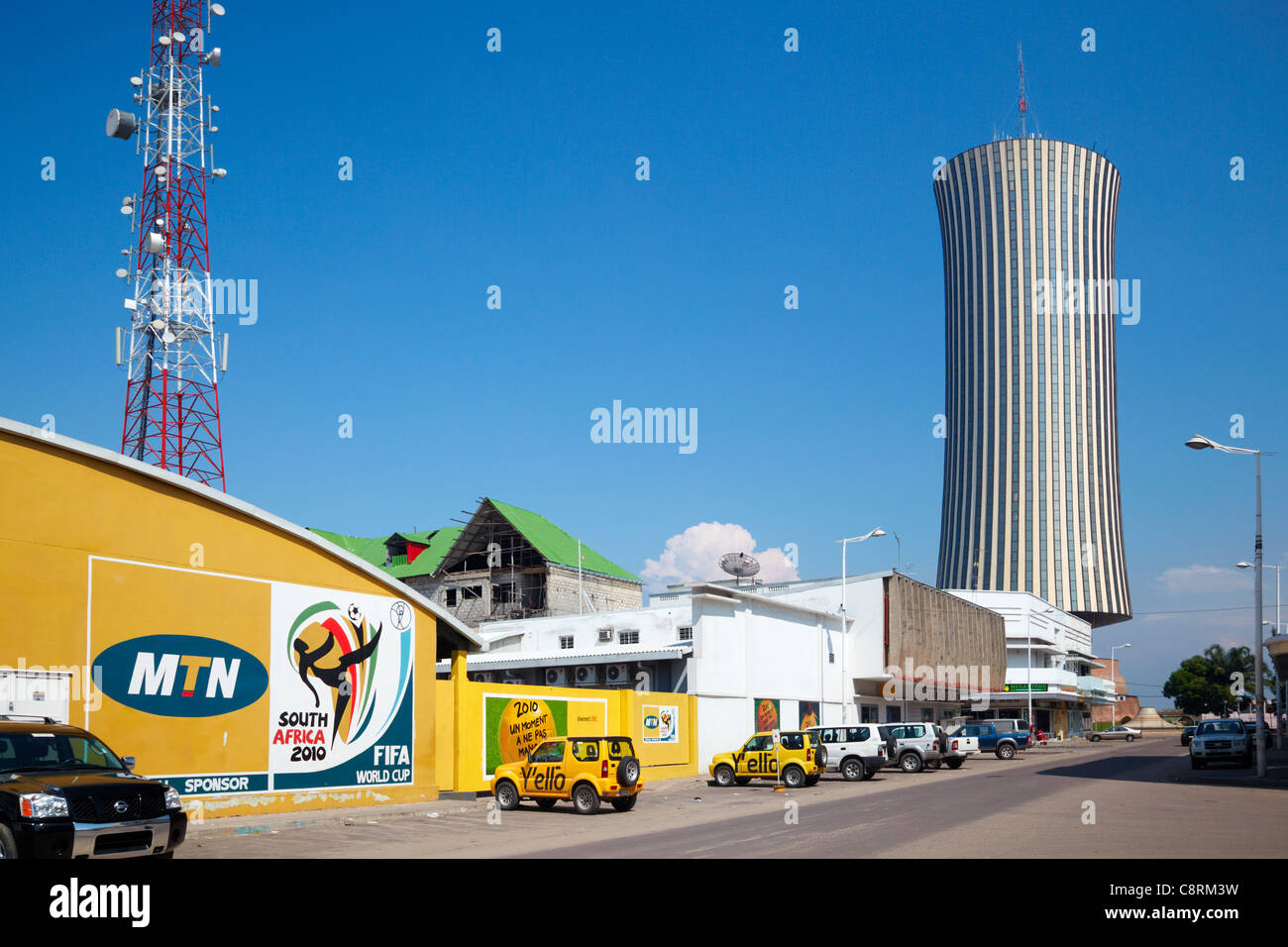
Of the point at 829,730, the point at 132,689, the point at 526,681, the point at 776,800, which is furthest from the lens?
the point at 526,681

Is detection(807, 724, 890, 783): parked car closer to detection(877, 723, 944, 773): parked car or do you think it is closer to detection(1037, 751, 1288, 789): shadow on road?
detection(877, 723, 944, 773): parked car

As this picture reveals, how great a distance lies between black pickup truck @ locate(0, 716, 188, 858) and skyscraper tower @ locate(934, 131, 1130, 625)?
450 feet

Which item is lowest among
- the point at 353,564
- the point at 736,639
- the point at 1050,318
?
the point at 736,639

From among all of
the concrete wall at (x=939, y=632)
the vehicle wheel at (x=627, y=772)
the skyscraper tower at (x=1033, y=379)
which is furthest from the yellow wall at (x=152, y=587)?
the skyscraper tower at (x=1033, y=379)

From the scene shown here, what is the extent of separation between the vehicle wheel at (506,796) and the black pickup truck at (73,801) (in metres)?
13.3

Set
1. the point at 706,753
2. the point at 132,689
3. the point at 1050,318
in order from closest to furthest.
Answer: the point at 132,689, the point at 706,753, the point at 1050,318

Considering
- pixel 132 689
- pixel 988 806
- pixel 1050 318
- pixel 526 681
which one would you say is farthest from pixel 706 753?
pixel 1050 318

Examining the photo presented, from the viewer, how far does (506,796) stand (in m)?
27.0

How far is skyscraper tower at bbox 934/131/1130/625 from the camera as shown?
142 meters

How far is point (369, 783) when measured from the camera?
2530 centimetres

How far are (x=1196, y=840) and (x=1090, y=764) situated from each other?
31498mm

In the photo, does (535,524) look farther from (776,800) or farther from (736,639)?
(776,800)

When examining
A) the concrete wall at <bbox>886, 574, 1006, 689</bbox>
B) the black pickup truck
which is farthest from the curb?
the concrete wall at <bbox>886, 574, 1006, 689</bbox>

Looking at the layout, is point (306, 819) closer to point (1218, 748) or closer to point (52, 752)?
point (52, 752)
